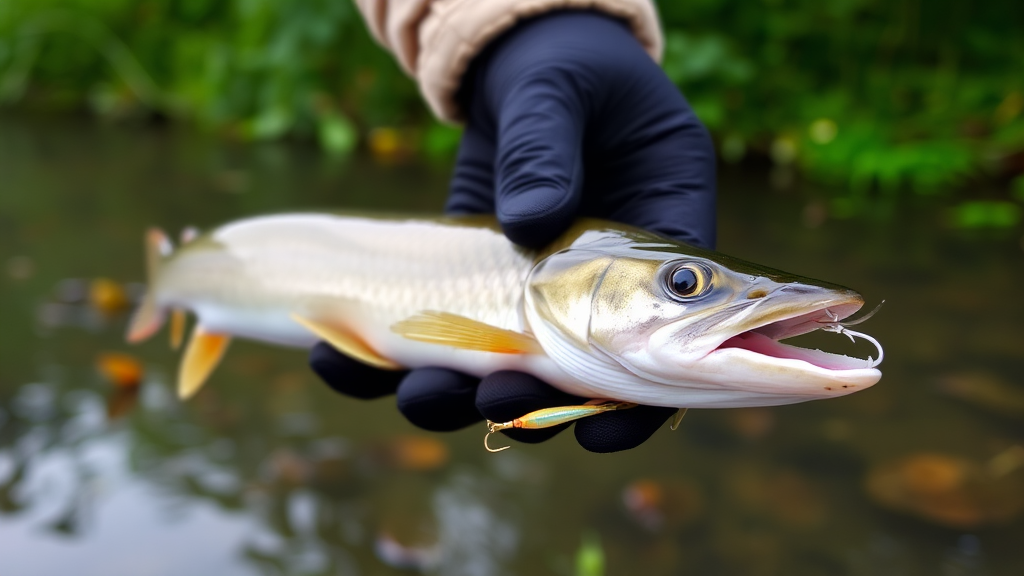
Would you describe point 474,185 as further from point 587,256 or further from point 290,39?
point 290,39

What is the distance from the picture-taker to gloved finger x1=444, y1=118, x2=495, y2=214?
2029 millimetres

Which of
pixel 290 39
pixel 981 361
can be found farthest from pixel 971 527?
pixel 290 39

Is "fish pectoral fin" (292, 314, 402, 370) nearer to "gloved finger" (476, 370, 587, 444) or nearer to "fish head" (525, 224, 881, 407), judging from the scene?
"gloved finger" (476, 370, 587, 444)

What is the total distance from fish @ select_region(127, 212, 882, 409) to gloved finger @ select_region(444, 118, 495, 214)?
34 centimetres

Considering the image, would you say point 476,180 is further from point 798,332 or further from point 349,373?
point 798,332

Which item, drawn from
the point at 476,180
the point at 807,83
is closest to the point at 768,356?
the point at 476,180

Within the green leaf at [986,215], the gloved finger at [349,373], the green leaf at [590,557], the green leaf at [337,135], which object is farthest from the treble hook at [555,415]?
the green leaf at [337,135]

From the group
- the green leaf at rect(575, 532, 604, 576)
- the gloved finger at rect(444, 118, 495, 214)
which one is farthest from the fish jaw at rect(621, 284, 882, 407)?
Answer: the green leaf at rect(575, 532, 604, 576)

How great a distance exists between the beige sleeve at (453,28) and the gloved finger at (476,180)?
0.44ft

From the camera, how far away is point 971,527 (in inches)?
100

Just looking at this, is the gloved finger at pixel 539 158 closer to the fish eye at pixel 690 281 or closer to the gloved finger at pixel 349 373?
the fish eye at pixel 690 281

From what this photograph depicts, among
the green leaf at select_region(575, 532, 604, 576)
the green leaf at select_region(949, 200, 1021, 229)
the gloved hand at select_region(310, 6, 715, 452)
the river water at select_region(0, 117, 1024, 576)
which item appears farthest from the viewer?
the green leaf at select_region(949, 200, 1021, 229)

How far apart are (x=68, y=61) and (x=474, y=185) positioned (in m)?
10.4

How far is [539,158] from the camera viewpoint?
4.67ft
